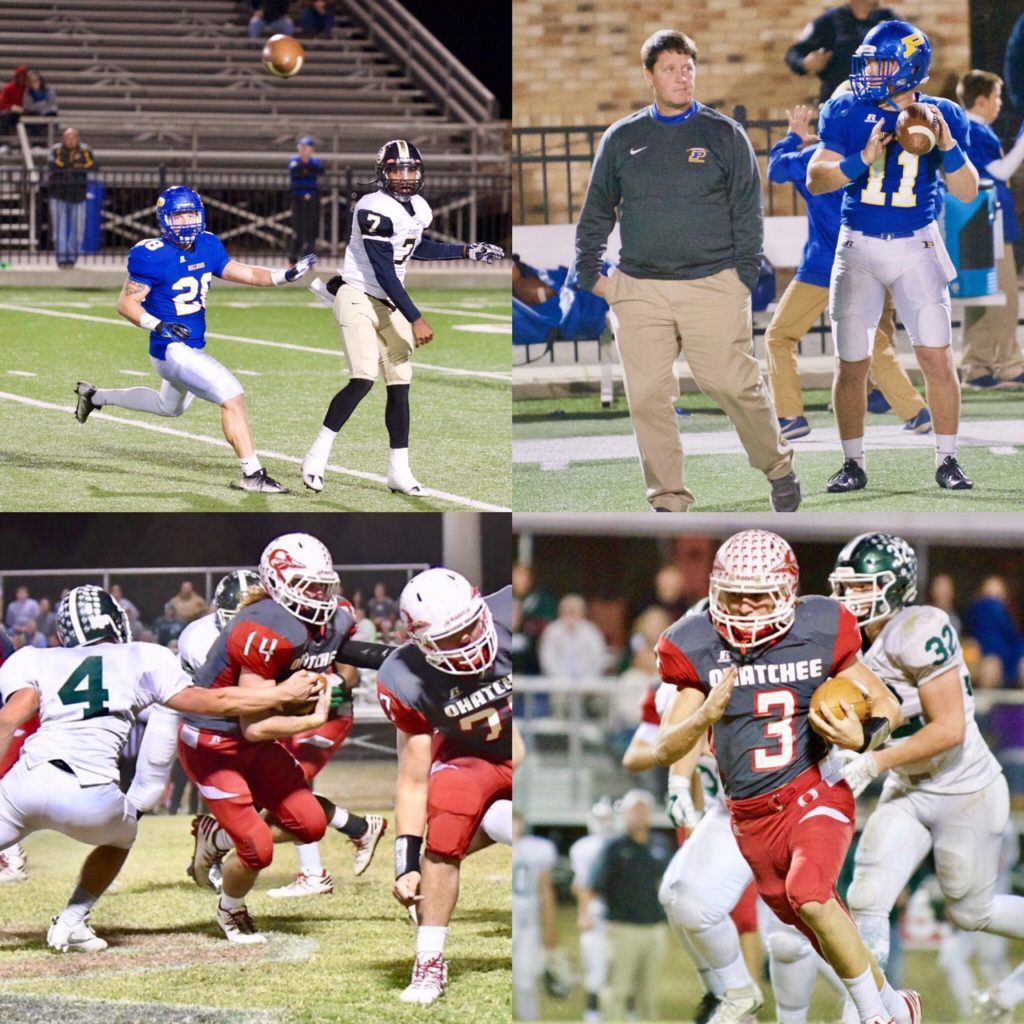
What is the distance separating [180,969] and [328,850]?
149 cm

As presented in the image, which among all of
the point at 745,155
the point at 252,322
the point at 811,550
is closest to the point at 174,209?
the point at 745,155

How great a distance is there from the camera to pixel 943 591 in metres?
6.46

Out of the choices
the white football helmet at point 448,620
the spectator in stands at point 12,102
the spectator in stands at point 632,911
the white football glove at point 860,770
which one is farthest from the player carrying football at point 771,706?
the spectator in stands at point 12,102

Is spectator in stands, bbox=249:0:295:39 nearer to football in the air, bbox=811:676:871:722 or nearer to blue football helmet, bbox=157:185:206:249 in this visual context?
blue football helmet, bbox=157:185:206:249

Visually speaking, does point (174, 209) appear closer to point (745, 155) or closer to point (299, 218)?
point (745, 155)

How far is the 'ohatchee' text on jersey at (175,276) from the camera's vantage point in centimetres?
518

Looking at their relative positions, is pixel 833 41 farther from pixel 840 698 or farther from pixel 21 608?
pixel 21 608

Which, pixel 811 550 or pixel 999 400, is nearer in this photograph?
pixel 999 400

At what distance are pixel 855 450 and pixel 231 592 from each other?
188 cm

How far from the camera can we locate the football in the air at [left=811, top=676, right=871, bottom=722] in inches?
148

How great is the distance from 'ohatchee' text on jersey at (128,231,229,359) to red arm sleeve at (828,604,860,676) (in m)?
2.29

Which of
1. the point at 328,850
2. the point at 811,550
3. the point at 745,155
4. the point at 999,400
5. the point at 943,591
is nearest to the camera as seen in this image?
the point at 745,155

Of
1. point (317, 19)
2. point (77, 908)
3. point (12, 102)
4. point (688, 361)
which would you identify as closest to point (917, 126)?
point (688, 361)

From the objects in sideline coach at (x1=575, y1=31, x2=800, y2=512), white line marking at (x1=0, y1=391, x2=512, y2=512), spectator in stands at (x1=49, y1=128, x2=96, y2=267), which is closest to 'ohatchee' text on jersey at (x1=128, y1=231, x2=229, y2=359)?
white line marking at (x1=0, y1=391, x2=512, y2=512)
